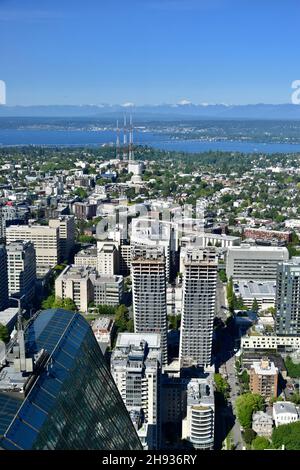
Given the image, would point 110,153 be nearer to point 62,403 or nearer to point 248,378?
point 248,378

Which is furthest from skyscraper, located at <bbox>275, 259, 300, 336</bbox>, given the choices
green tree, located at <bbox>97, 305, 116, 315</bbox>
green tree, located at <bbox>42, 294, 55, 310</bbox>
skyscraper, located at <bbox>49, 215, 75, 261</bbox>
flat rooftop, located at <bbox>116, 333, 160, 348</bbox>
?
skyscraper, located at <bbox>49, 215, 75, 261</bbox>

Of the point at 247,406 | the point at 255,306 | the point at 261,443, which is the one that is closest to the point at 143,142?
the point at 255,306

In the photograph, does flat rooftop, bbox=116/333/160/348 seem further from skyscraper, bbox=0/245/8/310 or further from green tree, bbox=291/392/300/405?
skyscraper, bbox=0/245/8/310

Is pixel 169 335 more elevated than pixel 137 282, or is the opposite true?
pixel 137 282

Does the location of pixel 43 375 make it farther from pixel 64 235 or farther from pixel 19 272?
pixel 64 235

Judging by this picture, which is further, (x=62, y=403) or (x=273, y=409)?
(x=273, y=409)

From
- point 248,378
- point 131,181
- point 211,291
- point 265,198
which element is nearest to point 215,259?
point 211,291

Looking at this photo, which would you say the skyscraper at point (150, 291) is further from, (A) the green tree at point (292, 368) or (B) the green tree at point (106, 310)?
(B) the green tree at point (106, 310)
